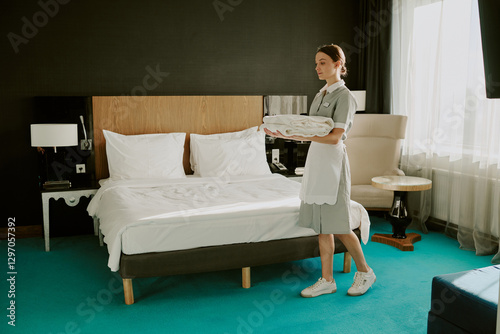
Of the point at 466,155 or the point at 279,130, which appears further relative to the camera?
the point at 466,155

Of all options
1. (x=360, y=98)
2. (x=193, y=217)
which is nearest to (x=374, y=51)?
(x=360, y=98)

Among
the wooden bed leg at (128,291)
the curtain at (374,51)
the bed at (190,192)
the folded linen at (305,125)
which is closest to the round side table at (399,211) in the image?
the bed at (190,192)

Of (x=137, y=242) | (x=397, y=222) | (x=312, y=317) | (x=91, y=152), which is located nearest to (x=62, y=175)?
(x=91, y=152)

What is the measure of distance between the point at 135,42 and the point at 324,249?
2844 mm

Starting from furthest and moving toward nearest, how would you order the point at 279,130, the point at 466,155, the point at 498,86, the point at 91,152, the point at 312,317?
the point at 91,152 → the point at 466,155 → the point at 279,130 → the point at 312,317 → the point at 498,86

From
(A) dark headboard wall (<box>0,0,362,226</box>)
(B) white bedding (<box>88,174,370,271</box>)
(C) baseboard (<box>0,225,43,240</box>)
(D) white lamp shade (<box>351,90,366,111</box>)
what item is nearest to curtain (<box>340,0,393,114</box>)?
(A) dark headboard wall (<box>0,0,362,226</box>)

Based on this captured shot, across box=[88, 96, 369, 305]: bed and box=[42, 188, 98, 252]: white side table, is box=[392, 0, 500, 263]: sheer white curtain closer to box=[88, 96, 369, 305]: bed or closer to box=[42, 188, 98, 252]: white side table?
box=[88, 96, 369, 305]: bed

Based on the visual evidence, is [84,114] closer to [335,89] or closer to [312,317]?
[335,89]

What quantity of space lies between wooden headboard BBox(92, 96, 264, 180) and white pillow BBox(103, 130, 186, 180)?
0.57 ft

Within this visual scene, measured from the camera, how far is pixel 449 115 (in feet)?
14.1

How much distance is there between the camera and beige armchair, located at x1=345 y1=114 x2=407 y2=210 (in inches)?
184

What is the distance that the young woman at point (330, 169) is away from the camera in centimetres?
279

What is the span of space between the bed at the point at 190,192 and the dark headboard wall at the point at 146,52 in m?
0.25

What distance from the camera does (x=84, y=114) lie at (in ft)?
14.3
